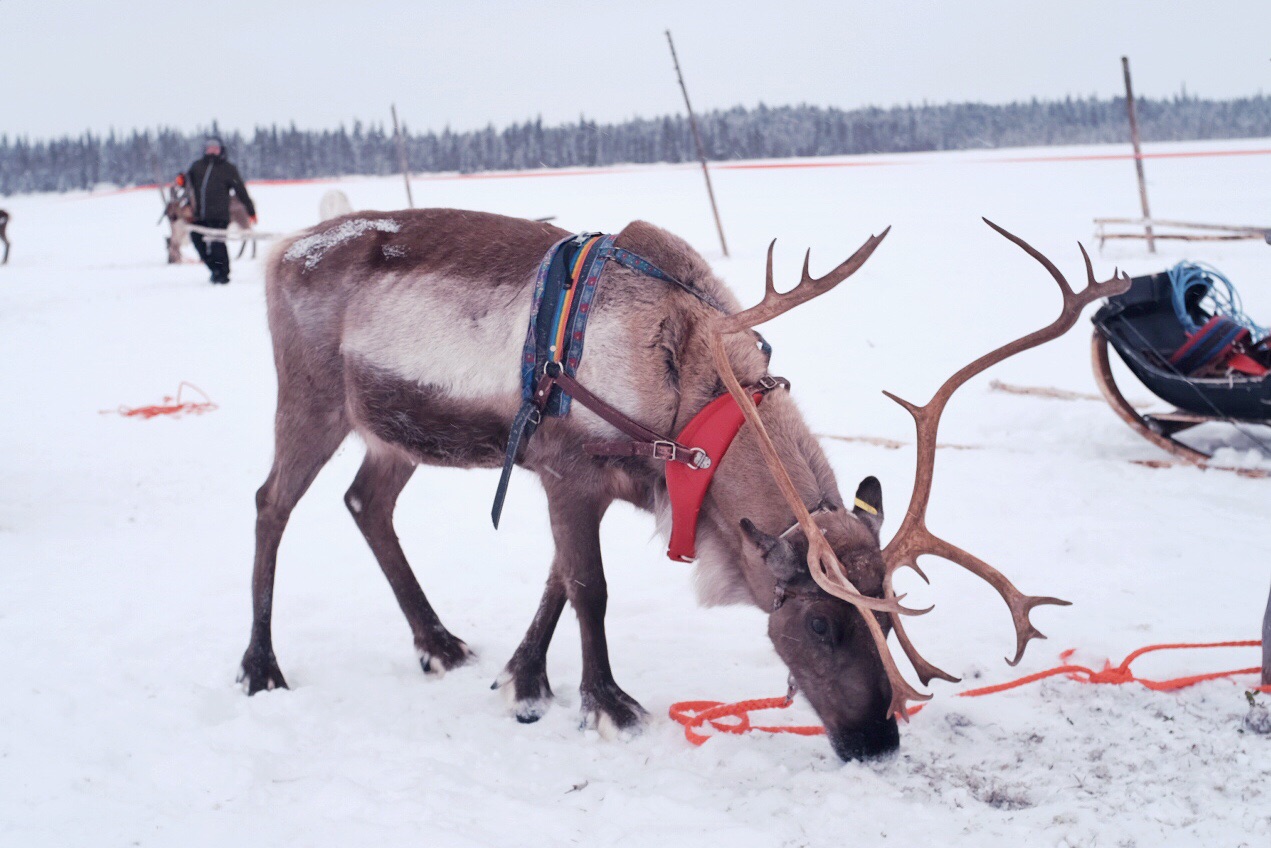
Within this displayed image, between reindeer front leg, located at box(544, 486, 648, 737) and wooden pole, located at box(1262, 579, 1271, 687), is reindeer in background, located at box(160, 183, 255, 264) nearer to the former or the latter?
reindeer front leg, located at box(544, 486, 648, 737)

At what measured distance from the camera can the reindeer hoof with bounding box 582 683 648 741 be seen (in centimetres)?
297

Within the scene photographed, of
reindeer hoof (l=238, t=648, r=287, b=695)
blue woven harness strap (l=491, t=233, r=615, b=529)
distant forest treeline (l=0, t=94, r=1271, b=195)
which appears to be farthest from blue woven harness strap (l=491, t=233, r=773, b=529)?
distant forest treeline (l=0, t=94, r=1271, b=195)

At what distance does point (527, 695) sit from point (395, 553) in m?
0.85

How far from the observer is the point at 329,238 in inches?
140

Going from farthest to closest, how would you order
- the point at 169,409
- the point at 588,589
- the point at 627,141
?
the point at 627,141 → the point at 169,409 → the point at 588,589

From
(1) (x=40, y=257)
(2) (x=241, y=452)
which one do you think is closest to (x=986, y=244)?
(2) (x=241, y=452)

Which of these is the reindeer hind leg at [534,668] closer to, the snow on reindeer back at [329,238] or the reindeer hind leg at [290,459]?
the reindeer hind leg at [290,459]

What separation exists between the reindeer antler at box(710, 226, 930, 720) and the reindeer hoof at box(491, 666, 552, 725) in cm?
109

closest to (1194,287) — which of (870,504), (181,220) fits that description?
(870,504)

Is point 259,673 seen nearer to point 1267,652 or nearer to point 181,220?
point 1267,652

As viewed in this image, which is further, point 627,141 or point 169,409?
point 627,141

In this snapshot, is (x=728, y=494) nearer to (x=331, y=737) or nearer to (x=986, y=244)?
(x=331, y=737)

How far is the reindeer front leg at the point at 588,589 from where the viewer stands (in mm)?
3018

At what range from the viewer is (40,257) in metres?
19.2
